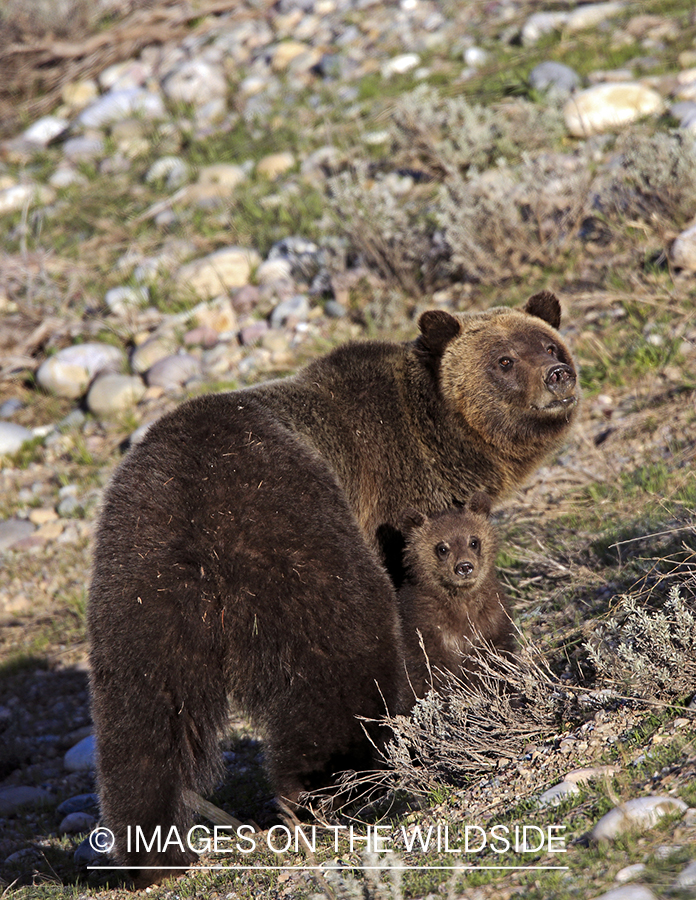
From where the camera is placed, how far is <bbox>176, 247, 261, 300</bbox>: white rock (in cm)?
1016

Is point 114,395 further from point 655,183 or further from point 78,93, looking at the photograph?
point 78,93

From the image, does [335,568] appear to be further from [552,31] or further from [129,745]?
[552,31]

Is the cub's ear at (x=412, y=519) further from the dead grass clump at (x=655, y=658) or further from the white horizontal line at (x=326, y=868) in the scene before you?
the white horizontal line at (x=326, y=868)

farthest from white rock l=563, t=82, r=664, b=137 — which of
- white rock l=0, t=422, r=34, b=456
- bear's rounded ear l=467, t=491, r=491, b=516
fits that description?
white rock l=0, t=422, r=34, b=456

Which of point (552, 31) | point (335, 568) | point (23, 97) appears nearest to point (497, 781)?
point (335, 568)

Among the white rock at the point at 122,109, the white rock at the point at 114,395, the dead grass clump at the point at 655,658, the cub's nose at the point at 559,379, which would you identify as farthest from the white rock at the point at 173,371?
the white rock at the point at 122,109

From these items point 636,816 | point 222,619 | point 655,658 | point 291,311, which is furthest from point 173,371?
point 636,816

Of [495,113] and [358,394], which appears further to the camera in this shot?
[495,113]

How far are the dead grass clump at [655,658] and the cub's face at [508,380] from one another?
1440 millimetres

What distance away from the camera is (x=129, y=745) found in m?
4.02

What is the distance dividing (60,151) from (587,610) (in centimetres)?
1133

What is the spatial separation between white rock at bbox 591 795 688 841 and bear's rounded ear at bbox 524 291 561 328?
3.43 m

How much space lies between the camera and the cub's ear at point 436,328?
5605 mm

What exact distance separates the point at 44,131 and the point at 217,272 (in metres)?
5.85
